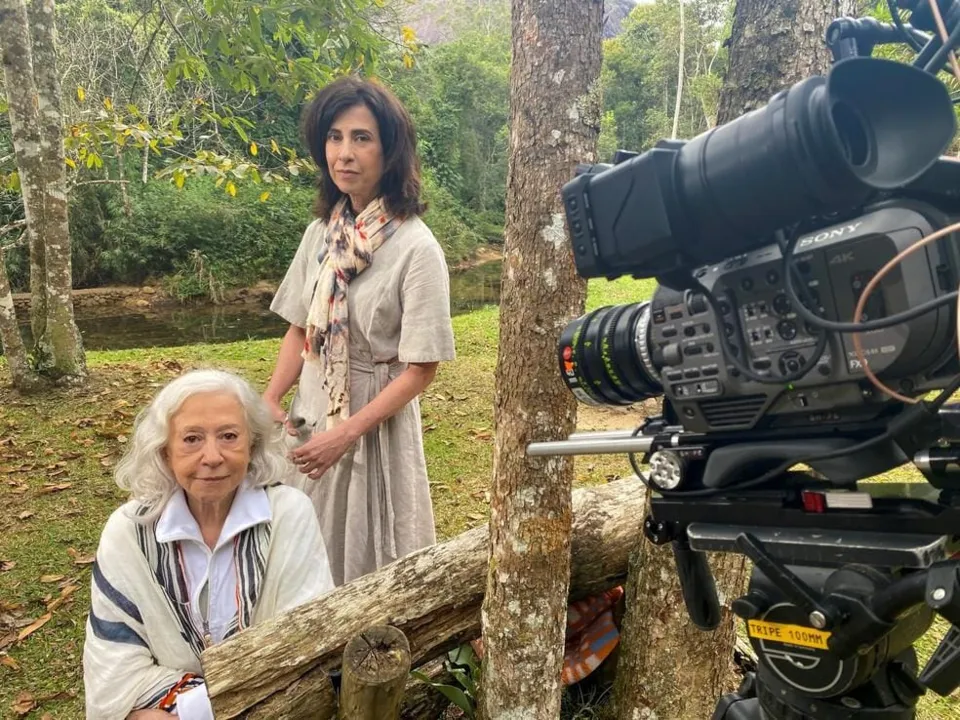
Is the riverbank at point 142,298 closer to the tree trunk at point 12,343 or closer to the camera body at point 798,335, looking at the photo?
the tree trunk at point 12,343

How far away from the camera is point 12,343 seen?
566cm

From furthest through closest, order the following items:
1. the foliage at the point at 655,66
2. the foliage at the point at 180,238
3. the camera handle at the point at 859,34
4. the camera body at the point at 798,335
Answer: the foliage at the point at 655,66 < the foliage at the point at 180,238 < the camera handle at the point at 859,34 < the camera body at the point at 798,335

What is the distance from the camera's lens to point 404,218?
2348 mm

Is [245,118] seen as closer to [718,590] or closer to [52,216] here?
[52,216]

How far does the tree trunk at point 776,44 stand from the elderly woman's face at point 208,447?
5.32 feet

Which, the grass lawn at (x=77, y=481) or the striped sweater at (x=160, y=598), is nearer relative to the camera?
the striped sweater at (x=160, y=598)

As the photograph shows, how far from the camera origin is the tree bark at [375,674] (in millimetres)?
1709

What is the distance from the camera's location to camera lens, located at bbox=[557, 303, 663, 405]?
4.03 feet

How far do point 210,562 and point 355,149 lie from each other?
1.31 meters

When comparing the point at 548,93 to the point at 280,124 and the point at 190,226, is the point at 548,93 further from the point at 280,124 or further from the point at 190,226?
the point at 280,124

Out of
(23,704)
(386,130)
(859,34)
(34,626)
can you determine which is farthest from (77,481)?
(859,34)

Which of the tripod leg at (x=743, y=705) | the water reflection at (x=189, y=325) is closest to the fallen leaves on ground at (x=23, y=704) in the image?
the tripod leg at (x=743, y=705)

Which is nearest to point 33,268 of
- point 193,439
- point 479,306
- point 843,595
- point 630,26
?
point 193,439

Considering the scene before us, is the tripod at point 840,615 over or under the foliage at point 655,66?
under
